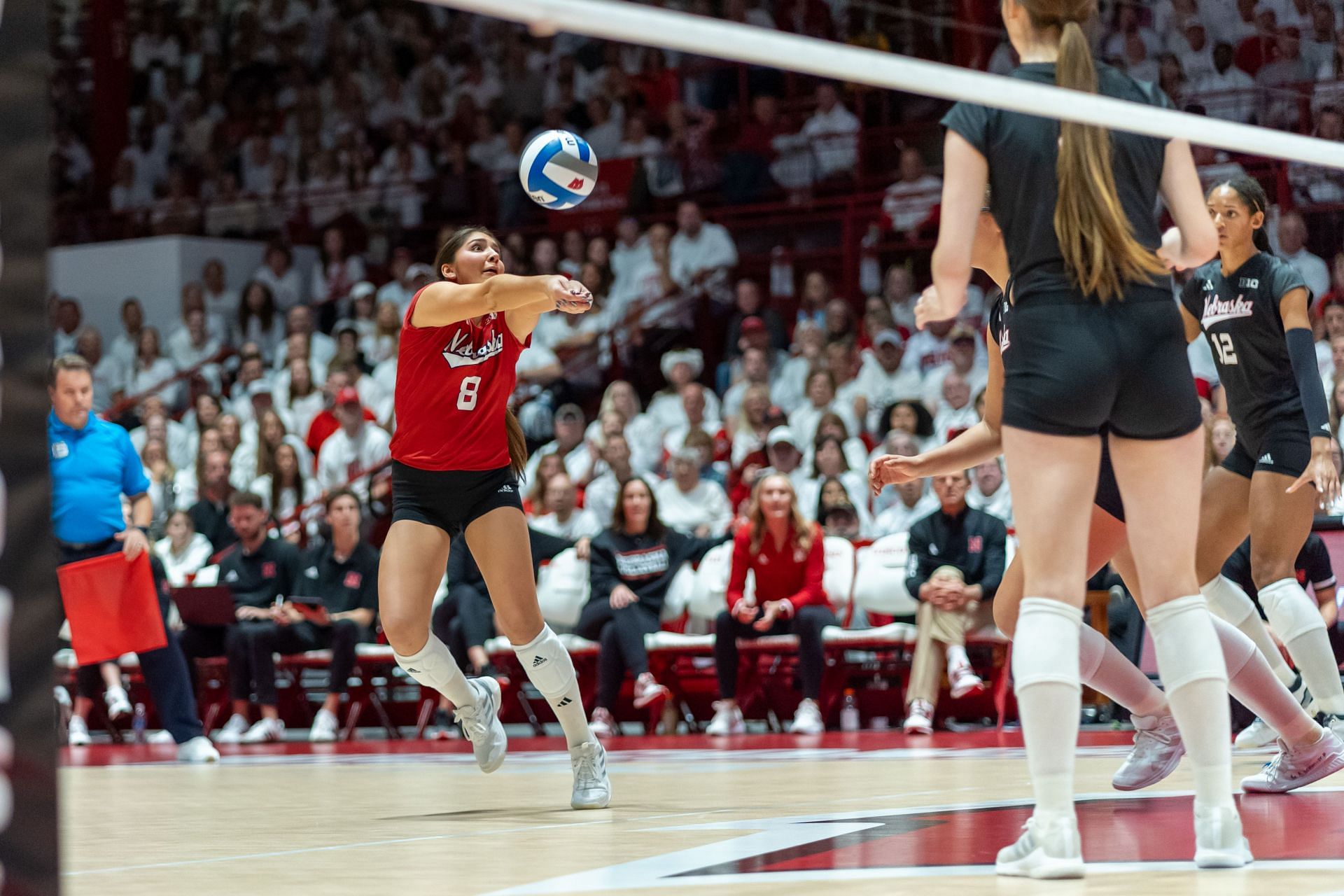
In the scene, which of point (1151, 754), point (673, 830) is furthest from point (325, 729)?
point (1151, 754)

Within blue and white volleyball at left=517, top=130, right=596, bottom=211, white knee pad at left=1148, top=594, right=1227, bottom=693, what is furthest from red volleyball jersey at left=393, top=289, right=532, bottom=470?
white knee pad at left=1148, top=594, right=1227, bottom=693

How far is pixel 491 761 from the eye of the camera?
21.8 ft

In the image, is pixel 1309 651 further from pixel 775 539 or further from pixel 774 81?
pixel 774 81

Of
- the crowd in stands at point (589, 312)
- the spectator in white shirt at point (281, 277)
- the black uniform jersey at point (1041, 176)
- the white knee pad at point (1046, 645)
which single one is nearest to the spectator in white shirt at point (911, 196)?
the crowd in stands at point (589, 312)

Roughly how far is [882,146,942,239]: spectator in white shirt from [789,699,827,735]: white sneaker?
6.32 meters

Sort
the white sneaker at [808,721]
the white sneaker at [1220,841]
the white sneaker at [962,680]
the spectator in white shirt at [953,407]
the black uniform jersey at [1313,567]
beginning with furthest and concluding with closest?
the spectator in white shirt at [953,407], the white sneaker at [808,721], the white sneaker at [962,680], the black uniform jersey at [1313,567], the white sneaker at [1220,841]

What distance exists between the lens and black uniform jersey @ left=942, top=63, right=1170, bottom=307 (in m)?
3.82

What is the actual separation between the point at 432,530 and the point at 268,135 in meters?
17.5

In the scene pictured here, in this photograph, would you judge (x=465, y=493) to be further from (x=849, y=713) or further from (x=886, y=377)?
(x=886, y=377)

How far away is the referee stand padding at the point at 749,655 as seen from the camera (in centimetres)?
1145

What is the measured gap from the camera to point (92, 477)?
9.48 meters

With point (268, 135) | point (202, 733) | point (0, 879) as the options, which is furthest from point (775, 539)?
point (268, 135)

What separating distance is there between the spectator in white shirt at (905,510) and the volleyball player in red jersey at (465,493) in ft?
21.0

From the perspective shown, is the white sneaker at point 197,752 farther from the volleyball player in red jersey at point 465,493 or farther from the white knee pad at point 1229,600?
the white knee pad at point 1229,600
